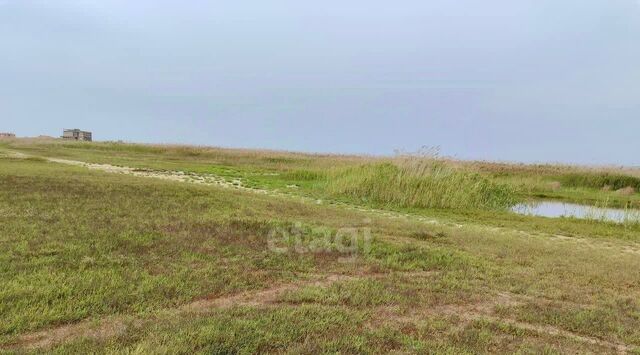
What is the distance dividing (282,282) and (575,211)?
52.5ft

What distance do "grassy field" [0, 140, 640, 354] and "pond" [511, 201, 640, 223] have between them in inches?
158

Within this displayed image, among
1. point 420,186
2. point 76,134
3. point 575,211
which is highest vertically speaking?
point 76,134

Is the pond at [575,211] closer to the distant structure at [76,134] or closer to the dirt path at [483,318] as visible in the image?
the dirt path at [483,318]

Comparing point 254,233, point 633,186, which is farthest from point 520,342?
point 633,186

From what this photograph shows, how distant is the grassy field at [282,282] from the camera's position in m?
3.62

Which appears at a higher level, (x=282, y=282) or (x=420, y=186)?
(x=420, y=186)

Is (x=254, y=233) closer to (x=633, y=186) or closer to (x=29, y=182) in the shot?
(x=29, y=182)

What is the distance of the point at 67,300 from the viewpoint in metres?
4.10

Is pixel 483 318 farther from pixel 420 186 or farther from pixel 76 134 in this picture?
pixel 76 134

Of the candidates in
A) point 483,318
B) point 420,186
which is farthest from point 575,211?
point 483,318

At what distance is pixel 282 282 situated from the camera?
17.1 feet

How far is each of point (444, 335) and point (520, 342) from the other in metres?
0.63

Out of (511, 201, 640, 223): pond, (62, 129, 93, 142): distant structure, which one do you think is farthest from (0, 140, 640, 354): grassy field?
(62, 129, 93, 142): distant structure

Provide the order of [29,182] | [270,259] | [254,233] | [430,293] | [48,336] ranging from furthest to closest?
1. [29,182]
2. [254,233]
3. [270,259]
4. [430,293]
5. [48,336]
